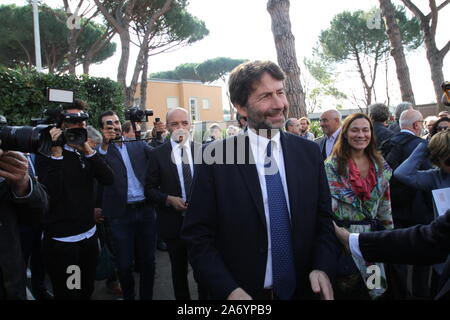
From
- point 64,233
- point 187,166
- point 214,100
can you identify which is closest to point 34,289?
point 64,233

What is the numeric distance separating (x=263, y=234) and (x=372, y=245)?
21.0 inches

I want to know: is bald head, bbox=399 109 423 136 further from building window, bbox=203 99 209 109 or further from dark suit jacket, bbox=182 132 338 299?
building window, bbox=203 99 209 109

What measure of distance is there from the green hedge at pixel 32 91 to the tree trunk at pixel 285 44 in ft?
12.4

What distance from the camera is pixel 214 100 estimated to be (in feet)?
118

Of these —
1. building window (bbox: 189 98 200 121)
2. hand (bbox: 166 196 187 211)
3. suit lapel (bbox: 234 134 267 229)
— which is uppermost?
building window (bbox: 189 98 200 121)

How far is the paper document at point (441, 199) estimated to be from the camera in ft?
8.06

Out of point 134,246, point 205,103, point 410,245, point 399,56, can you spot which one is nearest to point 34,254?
point 134,246

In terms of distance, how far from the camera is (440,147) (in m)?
2.47

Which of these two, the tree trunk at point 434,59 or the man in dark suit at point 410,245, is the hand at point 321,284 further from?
the tree trunk at point 434,59

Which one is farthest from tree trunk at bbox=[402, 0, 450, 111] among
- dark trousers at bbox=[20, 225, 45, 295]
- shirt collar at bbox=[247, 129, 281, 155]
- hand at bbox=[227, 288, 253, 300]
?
dark trousers at bbox=[20, 225, 45, 295]

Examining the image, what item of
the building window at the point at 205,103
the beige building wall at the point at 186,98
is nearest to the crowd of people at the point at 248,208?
the beige building wall at the point at 186,98

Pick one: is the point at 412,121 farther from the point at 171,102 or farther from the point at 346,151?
the point at 171,102

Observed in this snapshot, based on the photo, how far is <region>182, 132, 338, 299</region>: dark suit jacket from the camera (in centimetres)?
155
